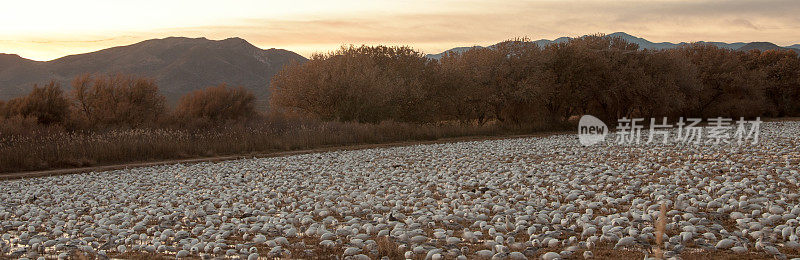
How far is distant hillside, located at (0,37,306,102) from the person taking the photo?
113875mm

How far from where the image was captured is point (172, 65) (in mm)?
131875

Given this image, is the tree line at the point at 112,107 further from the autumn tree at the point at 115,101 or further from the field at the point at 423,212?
the field at the point at 423,212

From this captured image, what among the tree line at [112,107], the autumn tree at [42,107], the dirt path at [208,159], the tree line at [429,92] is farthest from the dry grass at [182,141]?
the tree line at [429,92]

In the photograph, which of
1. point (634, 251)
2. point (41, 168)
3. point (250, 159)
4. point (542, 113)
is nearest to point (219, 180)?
point (250, 159)

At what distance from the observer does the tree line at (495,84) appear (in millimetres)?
30594

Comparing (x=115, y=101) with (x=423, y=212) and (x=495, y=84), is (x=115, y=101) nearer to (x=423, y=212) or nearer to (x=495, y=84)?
(x=495, y=84)

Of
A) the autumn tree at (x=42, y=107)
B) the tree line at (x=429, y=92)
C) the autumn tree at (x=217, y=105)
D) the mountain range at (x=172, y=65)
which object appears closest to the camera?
the autumn tree at (x=42, y=107)

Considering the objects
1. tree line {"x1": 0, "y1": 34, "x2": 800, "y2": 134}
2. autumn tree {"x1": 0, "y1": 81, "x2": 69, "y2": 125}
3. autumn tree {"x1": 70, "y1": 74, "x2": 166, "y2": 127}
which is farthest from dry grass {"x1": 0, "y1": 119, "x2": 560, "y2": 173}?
autumn tree {"x1": 70, "y1": 74, "x2": 166, "y2": 127}

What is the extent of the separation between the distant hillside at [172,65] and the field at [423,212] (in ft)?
300

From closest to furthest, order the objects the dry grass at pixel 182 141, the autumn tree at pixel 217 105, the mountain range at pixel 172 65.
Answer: the dry grass at pixel 182 141 < the autumn tree at pixel 217 105 < the mountain range at pixel 172 65

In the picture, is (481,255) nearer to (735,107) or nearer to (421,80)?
(421,80)

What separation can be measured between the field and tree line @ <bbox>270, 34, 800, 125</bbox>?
51.9 feet

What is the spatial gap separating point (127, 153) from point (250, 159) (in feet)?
12.6

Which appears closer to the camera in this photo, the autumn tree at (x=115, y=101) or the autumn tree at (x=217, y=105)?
the autumn tree at (x=115, y=101)
